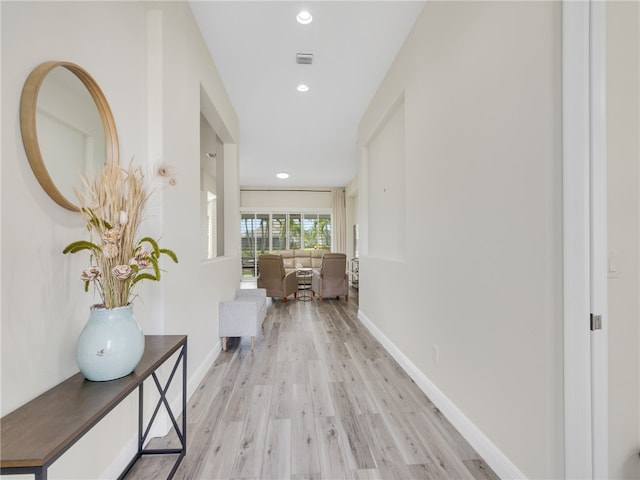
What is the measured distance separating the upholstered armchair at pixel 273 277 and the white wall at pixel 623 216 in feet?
16.0

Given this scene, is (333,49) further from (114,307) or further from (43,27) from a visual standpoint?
(114,307)

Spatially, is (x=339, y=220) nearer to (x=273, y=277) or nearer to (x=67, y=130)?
(x=273, y=277)

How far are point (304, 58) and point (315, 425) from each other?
2.96 metres

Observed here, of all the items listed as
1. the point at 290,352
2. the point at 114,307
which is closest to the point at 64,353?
the point at 114,307

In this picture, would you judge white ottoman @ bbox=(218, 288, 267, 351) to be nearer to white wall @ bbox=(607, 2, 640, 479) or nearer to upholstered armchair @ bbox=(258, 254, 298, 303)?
upholstered armchair @ bbox=(258, 254, 298, 303)

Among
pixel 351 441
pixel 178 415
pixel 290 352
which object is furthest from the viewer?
pixel 290 352

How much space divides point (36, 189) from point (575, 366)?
1.99 m

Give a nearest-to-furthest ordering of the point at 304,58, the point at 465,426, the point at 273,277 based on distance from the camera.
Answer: the point at 465,426 → the point at 304,58 → the point at 273,277

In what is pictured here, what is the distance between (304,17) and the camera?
2312mm

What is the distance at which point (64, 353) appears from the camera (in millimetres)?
1150

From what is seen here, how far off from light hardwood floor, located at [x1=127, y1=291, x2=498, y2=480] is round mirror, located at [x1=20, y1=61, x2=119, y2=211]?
1433 mm

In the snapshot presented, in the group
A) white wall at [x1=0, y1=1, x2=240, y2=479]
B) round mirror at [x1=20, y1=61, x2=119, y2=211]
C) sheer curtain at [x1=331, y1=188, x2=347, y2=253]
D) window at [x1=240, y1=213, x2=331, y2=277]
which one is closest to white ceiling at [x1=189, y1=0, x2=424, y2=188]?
white wall at [x1=0, y1=1, x2=240, y2=479]

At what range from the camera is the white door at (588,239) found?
3.58ft

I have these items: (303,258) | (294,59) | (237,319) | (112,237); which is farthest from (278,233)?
(112,237)
